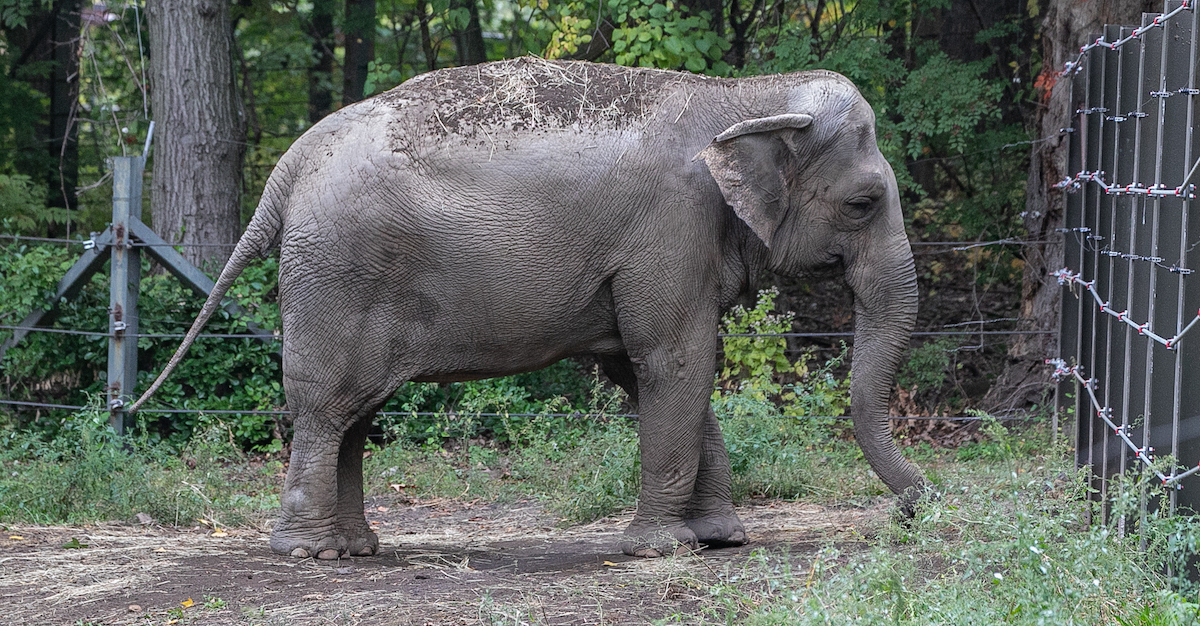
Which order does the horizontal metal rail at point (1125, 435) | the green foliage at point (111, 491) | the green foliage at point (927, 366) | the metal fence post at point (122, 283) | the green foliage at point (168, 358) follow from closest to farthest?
the horizontal metal rail at point (1125, 435)
the green foliage at point (111, 491)
the metal fence post at point (122, 283)
the green foliage at point (168, 358)
the green foliage at point (927, 366)

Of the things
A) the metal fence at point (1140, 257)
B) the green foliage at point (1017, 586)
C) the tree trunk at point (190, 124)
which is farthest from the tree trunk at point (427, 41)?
the green foliage at point (1017, 586)

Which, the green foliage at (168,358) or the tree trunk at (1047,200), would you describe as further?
the green foliage at (168,358)

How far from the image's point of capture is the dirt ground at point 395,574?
4859 mm

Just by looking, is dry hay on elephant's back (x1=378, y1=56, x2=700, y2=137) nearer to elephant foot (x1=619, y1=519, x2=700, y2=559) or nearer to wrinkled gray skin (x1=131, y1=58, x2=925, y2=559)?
wrinkled gray skin (x1=131, y1=58, x2=925, y2=559)

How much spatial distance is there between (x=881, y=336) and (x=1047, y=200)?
428cm

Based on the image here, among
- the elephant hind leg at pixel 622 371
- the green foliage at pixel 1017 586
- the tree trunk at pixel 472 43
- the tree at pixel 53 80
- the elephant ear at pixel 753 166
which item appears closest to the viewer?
the green foliage at pixel 1017 586

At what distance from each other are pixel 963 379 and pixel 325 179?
25.1 feet

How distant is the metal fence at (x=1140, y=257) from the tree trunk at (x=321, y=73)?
39.2ft

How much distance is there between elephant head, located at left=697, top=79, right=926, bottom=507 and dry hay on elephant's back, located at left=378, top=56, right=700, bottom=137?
21.0 inches

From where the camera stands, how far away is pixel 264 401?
9.83m

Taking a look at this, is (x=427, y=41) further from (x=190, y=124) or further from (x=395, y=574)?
(x=395, y=574)

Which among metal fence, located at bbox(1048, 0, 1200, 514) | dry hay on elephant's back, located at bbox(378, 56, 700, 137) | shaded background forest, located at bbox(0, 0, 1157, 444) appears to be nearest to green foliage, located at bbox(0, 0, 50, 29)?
shaded background forest, located at bbox(0, 0, 1157, 444)

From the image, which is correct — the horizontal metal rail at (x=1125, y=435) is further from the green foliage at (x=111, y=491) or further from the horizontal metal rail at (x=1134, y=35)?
the green foliage at (x=111, y=491)

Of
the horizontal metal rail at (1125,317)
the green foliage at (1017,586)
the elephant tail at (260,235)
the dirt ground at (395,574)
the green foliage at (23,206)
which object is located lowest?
the dirt ground at (395,574)
